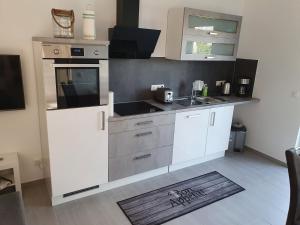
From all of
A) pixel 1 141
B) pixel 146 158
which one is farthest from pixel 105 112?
pixel 1 141

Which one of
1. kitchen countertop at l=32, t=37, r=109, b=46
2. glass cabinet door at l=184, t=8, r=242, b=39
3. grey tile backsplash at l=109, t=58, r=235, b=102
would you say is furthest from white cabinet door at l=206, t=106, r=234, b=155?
kitchen countertop at l=32, t=37, r=109, b=46

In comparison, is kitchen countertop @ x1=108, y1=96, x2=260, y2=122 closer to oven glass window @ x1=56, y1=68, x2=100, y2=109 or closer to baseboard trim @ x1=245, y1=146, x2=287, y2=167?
oven glass window @ x1=56, y1=68, x2=100, y2=109

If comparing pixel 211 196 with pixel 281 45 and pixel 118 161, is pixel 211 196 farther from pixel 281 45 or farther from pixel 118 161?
pixel 281 45

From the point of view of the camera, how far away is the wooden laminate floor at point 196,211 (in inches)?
90.0

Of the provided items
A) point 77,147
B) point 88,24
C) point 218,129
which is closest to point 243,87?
point 218,129

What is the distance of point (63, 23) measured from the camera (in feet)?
7.01

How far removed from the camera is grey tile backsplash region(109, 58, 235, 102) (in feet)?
9.62

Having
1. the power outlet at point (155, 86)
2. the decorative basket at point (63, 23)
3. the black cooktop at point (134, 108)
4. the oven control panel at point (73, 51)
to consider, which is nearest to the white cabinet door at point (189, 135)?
the black cooktop at point (134, 108)

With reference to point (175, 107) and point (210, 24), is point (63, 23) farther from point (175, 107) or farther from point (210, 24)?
point (210, 24)

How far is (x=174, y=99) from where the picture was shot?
11.2 feet

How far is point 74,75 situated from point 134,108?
0.88 meters

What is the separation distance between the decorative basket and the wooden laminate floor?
1639 millimetres

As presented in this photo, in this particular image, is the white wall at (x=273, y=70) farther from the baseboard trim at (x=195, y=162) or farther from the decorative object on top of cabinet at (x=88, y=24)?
the decorative object on top of cabinet at (x=88, y=24)

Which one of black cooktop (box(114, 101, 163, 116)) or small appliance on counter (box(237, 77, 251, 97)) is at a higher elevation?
small appliance on counter (box(237, 77, 251, 97))
